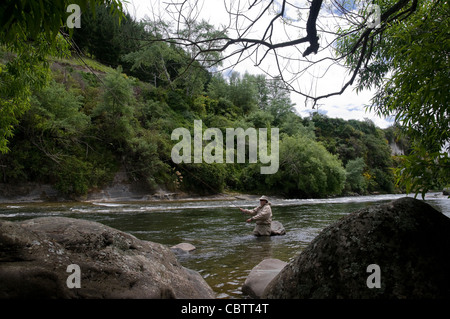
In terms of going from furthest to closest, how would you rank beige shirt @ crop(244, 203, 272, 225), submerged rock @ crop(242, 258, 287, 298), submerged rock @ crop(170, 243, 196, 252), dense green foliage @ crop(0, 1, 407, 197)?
1. dense green foliage @ crop(0, 1, 407, 197)
2. beige shirt @ crop(244, 203, 272, 225)
3. submerged rock @ crop(170, 243, 196, 252)
4. submerged rock @ crop(242, 258, 287, 298)

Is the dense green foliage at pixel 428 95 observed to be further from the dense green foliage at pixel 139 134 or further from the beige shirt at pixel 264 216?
the beige shirt at pixel 264 216

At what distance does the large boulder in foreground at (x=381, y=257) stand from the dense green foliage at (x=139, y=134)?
2.00 m

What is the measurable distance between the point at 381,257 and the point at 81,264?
9.50 feet

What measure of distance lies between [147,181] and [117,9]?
83.9 ft

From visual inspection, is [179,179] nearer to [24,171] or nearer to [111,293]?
[24,171]

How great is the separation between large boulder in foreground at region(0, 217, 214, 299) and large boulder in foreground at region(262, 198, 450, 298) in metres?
1.41

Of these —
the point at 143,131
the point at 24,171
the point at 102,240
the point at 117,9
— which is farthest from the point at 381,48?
the point at 143,131

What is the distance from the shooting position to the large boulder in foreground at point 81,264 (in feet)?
8.02

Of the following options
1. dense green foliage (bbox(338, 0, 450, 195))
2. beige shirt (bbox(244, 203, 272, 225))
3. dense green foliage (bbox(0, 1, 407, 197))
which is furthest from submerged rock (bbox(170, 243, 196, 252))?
dense green foliage (bbox(338, 0, 450, 195))

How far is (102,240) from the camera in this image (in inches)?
131

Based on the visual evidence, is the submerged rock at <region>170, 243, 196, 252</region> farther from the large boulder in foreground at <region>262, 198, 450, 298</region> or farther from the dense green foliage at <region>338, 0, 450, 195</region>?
the dense green foliage at <region>338, 0, 450, 195</region>

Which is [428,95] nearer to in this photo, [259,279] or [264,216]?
[259,279]

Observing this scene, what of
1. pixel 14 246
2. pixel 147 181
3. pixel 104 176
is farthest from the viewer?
pixel 147 181

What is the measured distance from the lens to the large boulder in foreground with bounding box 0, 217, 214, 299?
2.44 meters
